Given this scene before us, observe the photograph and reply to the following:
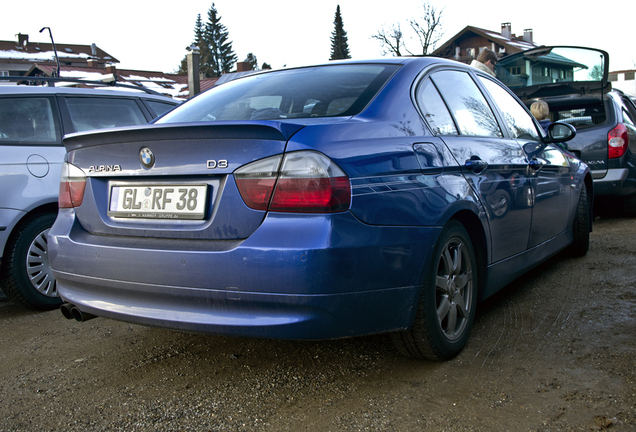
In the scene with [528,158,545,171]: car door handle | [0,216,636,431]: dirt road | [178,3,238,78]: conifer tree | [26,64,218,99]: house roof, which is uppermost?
[178,3,238,78]: conifer tree

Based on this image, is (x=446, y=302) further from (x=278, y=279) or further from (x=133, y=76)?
(x=133, y=76)

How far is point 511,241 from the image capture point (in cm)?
331

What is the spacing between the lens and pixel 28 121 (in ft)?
13.8

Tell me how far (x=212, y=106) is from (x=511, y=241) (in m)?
1.86

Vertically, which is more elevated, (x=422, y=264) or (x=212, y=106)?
(x=212, y=106)

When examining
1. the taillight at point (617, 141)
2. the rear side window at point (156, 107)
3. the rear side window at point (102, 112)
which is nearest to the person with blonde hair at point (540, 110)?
the taillight at point (617, 141)

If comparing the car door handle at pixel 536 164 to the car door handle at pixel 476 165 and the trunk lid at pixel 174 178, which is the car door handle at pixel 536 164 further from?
the trunk lid at pixel 174 178

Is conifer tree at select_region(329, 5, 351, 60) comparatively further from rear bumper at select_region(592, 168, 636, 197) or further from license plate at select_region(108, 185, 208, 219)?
license plate at select_region(108, 185, 208, 219)

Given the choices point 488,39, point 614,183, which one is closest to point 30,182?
point 614,183

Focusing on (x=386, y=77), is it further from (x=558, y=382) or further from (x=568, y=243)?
(x=568, y=243)

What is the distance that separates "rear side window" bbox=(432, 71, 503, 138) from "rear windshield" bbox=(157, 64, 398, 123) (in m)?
0.41

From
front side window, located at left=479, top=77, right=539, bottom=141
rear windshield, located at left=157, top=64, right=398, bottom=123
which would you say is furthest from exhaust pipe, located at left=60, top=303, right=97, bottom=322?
front side window, located at left=479, top=77, right=539, bottom=141

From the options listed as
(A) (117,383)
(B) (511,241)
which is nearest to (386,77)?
(B) (511,241)

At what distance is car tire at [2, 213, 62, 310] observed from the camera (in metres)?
3.96
